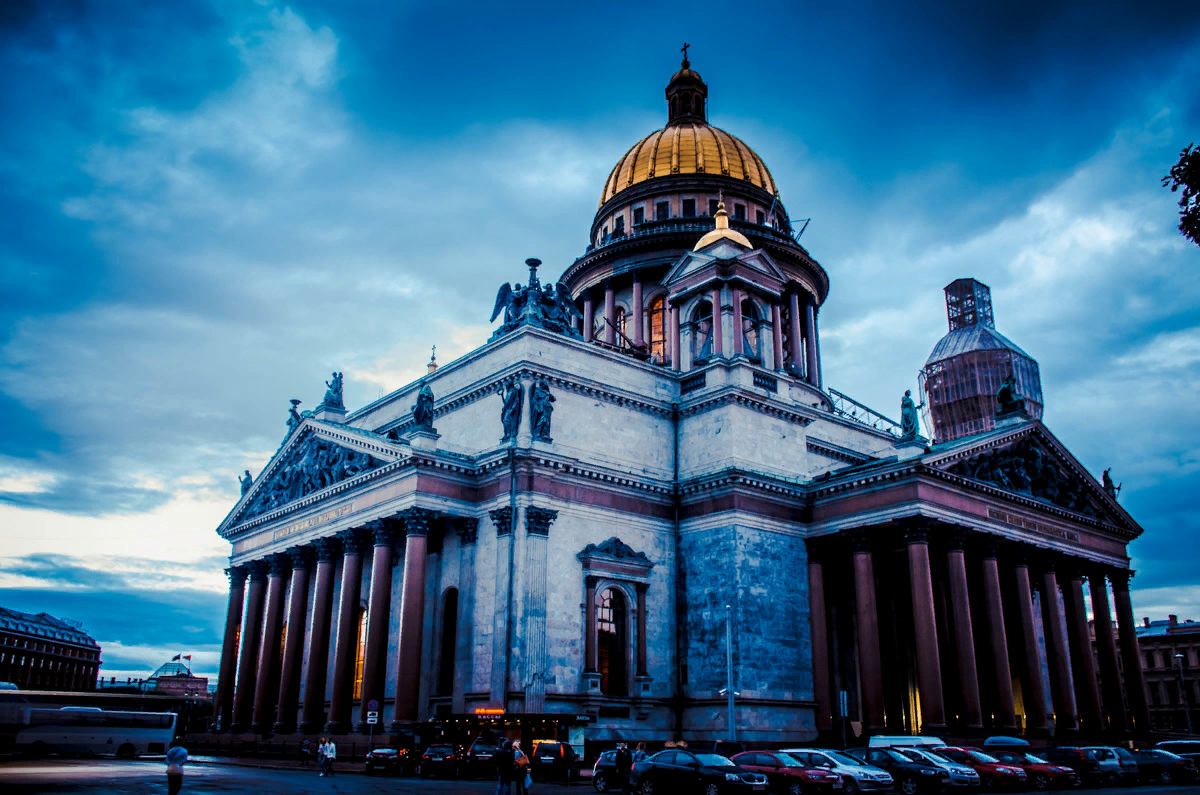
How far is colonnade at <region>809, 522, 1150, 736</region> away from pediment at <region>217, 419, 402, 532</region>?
19347 mm

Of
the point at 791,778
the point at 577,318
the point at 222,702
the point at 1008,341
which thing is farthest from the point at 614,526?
the point at 1008,341

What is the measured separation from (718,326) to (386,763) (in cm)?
2427

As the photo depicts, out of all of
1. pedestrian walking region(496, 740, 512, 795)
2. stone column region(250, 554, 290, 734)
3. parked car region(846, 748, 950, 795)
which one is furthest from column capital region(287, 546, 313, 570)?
parked car region(846, 748, 950, 795)

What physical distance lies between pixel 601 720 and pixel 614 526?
24.9ft

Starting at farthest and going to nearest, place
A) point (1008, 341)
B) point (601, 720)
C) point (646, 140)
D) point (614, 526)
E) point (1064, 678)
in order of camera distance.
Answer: point (1008, 341)
point (646, 140)
point (1064, 678)
point (614, 526)
point (601, 720)

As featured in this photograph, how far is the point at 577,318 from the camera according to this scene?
4419 centimetres

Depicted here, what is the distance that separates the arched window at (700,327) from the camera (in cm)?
4725

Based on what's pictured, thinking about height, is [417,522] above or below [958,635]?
above

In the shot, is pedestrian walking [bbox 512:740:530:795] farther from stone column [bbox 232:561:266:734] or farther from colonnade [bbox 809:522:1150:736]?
stone column [bbox 232:561:266:734]

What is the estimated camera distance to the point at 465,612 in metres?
37.0

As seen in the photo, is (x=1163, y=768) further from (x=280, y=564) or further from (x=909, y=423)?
(x=280, y=564)

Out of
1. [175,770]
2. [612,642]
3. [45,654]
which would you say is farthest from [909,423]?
[45,654]

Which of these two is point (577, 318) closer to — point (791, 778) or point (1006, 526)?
point (1006, 526)

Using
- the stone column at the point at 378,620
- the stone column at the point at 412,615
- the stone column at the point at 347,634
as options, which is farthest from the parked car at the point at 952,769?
the stone column at the point at 347,634
